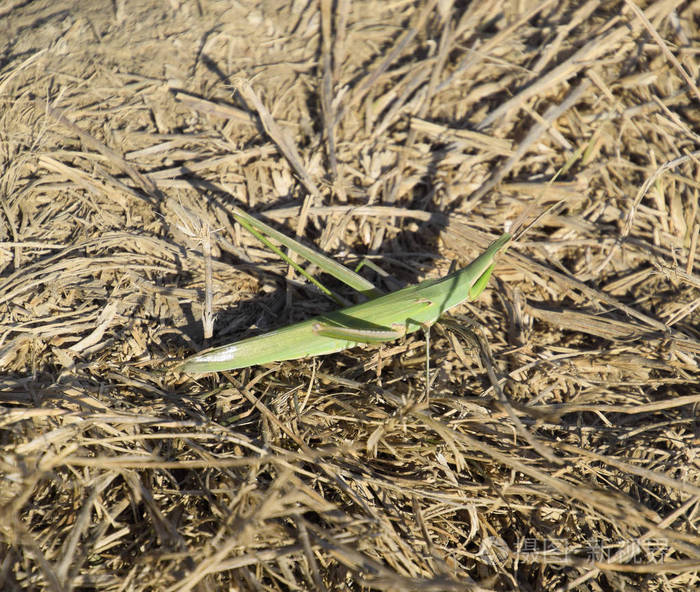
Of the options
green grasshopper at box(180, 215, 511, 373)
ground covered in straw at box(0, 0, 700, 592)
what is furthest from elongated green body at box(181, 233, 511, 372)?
ground covered in straw at box(0, 0, 700, 592)

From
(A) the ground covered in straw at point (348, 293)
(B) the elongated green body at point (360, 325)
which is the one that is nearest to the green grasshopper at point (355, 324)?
(B) the elongated green body at point (360, 325)

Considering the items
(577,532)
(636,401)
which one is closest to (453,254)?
(636,401)

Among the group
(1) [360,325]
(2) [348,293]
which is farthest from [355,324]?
(2) [348,293]

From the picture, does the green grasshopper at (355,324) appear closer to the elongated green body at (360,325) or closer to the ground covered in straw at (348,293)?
the elongated green body at (360,325)

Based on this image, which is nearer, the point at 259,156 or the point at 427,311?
the point at 427,311

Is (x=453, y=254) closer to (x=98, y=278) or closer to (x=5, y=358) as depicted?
(x=98, y=278)

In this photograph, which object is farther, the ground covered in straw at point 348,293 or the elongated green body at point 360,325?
the elongated green body at point 360,325

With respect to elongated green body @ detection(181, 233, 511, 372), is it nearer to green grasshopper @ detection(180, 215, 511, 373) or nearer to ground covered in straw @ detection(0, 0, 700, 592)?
green grasshopper @ detection(180, 215, 511, 373)
